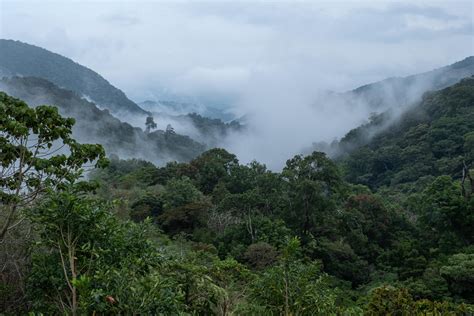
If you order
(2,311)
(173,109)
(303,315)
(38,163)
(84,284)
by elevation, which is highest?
(173,109)

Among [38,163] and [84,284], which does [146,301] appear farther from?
[38,163]

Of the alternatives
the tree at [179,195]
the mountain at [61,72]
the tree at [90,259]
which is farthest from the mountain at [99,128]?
the tree at [90,259]

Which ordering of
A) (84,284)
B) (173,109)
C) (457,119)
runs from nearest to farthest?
(84,284) < (457,119) < (173,109)

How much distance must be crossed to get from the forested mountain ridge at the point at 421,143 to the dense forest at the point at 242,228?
0.16 metres

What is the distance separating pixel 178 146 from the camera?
68.9m

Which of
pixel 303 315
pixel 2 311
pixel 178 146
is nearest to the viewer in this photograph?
pixel 303 315

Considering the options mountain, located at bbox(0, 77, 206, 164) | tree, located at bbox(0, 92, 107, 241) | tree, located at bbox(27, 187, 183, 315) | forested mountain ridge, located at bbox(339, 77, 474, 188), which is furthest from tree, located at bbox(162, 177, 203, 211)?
mountain, located at bbox(0, 77, 206, 164)

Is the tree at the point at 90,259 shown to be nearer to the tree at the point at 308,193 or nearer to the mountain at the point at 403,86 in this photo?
the tree at the point at 308,193

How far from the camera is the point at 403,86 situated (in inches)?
3612

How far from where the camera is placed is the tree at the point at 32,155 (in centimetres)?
651

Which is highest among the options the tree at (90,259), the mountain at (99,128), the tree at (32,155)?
the mountain at (99,128)

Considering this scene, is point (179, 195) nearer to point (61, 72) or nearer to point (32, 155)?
point (32, 155)

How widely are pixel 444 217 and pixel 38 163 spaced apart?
18212 millimetres

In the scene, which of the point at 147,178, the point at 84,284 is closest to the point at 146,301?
the point at 84,284
